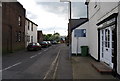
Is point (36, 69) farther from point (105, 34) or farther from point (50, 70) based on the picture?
point (105, 34)

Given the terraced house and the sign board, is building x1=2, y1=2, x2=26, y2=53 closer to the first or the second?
the terraced house

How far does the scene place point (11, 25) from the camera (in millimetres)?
23531

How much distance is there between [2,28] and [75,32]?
8.66 metres

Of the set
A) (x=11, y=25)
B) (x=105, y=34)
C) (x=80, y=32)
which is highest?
(x=11, y=25)

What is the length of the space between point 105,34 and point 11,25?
1562cm

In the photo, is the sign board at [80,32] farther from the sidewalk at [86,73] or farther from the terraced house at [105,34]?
the sidewalk at [86,73]

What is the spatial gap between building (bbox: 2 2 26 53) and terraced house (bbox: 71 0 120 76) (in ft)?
27.9

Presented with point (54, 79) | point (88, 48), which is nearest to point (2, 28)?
point (88, 48)

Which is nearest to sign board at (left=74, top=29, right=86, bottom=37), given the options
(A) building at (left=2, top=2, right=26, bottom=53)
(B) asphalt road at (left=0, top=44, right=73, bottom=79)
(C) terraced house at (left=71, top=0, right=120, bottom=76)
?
(C) terraced house at (left=71, top=0, right=120, bottom=76)

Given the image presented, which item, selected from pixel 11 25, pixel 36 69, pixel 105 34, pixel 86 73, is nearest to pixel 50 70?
pixel 36 69

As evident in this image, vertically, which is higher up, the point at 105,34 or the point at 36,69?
the point at 105,34

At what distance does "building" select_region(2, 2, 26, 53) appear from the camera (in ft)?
68.5

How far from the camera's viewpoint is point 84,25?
1942 cm

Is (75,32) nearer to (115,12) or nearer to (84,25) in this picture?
(84,25)
